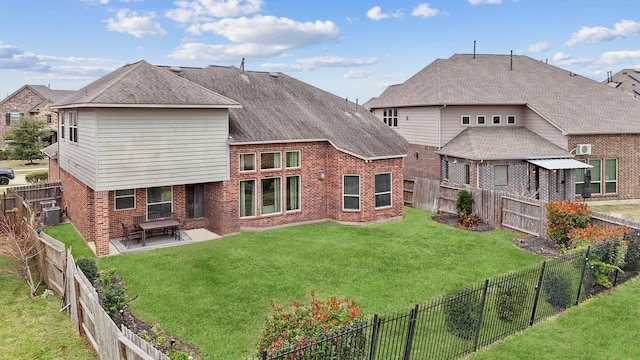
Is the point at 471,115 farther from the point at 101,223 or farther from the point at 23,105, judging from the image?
the point at 23,105

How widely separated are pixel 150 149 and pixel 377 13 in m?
19.4

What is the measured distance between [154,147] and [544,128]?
2058 centimetres

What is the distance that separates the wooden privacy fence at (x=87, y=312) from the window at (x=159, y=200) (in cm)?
533

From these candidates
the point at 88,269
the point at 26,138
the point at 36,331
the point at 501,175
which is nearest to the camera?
the point at 36,331

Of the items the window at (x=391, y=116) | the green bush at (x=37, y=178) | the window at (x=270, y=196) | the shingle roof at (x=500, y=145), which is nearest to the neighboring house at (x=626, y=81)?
the shingle roof at (x=500, y=145)

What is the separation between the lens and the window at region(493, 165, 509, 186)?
2294cm

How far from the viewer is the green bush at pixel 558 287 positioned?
10500 millimetres

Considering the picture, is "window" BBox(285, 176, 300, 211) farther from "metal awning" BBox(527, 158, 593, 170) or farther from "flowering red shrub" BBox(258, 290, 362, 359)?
"flowering red shrub" BBox(258, 290, 362, 359)

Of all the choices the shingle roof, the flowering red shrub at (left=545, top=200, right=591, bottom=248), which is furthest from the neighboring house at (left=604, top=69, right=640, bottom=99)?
the flowering red shrub at (left=545, top=200, right=591, bottom=248)

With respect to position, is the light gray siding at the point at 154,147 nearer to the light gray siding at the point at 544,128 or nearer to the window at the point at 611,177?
the light gray siding at the point at 544,128

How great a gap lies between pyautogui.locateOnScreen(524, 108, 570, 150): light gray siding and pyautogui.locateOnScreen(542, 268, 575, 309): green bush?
15.2 m

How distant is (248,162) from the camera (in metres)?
18.5

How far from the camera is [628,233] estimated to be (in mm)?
13195

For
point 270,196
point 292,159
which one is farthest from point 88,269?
point 292,159
